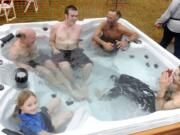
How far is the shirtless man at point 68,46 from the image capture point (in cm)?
327

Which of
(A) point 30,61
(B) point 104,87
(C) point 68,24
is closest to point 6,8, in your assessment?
(C) point 68,24

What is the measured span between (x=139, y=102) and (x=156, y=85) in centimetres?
30

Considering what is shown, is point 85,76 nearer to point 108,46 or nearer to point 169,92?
point 108,46

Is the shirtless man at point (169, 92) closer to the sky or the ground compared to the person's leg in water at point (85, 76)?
closer to the sky

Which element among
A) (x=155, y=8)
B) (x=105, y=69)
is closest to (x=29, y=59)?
(x=105, y=69)

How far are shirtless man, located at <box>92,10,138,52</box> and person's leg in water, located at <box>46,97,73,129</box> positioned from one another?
1.07 metres

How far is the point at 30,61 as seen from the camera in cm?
327

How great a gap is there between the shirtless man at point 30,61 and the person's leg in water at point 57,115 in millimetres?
297

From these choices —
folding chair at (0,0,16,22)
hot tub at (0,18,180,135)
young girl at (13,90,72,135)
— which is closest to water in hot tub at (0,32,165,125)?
hot tub at (0,18,180,135)

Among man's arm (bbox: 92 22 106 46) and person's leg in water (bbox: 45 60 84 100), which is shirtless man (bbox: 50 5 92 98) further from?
man's arm (bbox: 92 22 106 46)

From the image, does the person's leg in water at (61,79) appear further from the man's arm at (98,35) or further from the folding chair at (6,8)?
the folding chair at (6,8)

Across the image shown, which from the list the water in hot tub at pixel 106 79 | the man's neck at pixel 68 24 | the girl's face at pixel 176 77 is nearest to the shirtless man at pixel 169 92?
the girl's face at pixel 176 77

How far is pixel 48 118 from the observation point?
8.30ft

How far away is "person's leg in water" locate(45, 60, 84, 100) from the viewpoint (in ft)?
9.76
